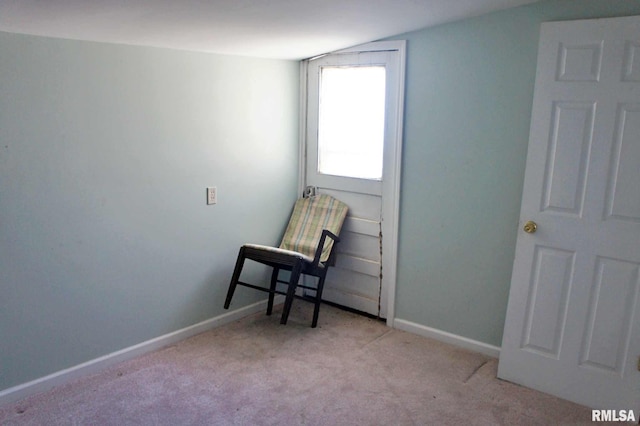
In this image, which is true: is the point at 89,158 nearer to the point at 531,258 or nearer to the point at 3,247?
the point at 3,247

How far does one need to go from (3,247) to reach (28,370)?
0.64 meters

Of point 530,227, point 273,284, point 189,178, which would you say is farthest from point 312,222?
point 530,227

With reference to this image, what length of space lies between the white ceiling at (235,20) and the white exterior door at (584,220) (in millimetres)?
509

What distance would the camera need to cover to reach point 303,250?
143 inches

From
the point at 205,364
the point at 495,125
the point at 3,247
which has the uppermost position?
the point at 495,125

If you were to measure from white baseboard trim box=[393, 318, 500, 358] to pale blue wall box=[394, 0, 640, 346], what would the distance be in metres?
0.03

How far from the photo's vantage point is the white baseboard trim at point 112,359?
99.6 inches

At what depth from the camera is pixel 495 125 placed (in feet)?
9.70

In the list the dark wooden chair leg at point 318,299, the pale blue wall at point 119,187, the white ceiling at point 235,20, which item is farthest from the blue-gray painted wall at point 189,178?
the dark wooden chair leg at point 318,299

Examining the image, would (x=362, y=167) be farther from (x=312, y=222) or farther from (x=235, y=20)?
(x=235, y=20)

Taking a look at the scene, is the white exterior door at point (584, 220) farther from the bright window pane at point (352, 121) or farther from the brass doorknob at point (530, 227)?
the bright window pane at point (352, 121)

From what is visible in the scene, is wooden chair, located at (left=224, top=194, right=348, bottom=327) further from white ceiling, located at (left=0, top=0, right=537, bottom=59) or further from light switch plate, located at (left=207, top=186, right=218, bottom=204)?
white ceiling, located at (left=0, top=0, right=537, bottom=59)

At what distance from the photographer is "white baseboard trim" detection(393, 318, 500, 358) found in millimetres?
3139

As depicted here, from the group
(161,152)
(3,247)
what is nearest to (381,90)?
(161,152)
